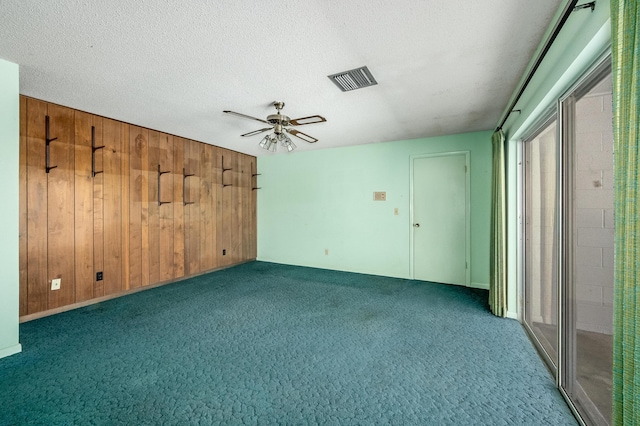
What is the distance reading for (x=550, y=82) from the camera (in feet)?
6.01

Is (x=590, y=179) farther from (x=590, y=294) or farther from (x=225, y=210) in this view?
(x=225, y=210)

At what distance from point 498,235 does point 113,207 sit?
16.7ft

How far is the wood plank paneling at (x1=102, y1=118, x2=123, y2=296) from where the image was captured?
378cm

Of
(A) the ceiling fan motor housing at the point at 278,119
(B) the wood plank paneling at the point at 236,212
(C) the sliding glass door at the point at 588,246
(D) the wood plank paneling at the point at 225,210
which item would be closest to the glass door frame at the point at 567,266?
(C) the sliding glass door at the point at 588,246

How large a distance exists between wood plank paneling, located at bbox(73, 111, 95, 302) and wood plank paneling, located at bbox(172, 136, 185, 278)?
3.91ft

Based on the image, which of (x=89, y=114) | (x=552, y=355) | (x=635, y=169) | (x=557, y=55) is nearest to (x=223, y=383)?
(x=635, y=169)

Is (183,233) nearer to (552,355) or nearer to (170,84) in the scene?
(170,84)

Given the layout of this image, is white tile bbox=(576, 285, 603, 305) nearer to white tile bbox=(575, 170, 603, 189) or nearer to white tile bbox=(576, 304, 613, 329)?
white tile bbox=(576, 304, 613, 329)

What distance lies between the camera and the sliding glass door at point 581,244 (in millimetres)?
1824

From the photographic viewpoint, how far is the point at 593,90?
5.71ft

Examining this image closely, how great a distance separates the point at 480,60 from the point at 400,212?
9.67 feet

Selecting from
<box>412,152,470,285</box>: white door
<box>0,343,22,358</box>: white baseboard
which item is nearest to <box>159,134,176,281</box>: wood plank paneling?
<box>0,343,22,358</box>: white baseboard

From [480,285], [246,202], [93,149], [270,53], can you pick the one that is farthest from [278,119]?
[480,285]

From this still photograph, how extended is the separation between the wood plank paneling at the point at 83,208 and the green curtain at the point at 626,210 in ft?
16.0
